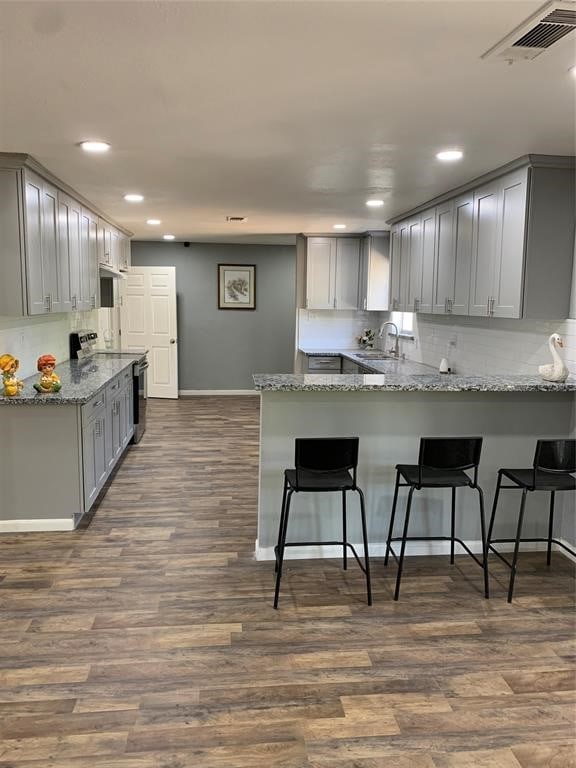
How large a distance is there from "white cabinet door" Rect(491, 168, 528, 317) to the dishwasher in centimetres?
355

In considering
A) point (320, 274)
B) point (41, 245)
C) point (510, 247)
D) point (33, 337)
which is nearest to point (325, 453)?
point (510, 247)

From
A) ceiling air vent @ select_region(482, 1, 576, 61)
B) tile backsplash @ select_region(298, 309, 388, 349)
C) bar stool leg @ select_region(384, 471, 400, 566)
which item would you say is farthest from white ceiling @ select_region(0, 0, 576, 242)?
tile backsplash @ select_region(298, 309, 388, 349)

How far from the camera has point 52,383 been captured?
410cm

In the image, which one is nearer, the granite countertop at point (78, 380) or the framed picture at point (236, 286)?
the granite countertop at point (78, 380)

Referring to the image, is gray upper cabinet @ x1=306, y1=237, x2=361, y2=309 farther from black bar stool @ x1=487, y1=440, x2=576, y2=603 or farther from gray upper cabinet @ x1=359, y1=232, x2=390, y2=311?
black bar stool @ x1=487, y1=440, x2=576, y2=603

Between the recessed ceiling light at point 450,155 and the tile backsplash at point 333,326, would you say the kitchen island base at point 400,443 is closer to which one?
the recessed ceiling light at point 450,155

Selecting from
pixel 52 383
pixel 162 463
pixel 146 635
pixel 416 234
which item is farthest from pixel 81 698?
pixel 416 234

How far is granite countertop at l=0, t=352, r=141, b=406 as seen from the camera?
154 inches

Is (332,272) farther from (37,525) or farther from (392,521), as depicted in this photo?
(37,525)

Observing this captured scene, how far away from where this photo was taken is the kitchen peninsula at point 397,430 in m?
3.54

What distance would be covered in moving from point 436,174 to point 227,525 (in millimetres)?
2830

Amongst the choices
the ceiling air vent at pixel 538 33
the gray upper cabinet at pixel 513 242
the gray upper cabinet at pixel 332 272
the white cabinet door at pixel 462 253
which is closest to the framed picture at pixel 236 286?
the gray upper cabinet at pixel 332 272

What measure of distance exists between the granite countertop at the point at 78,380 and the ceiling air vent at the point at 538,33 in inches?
123

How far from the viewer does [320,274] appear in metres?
7.50
